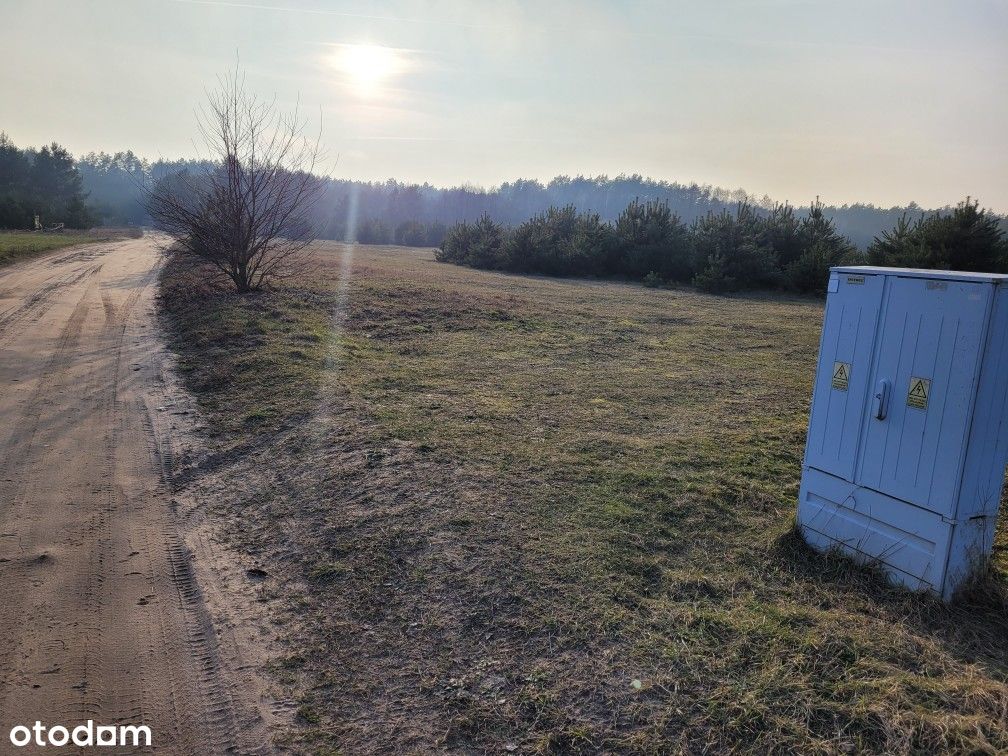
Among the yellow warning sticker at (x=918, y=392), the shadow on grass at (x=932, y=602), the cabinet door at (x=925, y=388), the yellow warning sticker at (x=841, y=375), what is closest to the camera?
the shadow on grass at (x=932, y=602)

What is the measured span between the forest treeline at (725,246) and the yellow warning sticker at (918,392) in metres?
17.8

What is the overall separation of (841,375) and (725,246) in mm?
21377

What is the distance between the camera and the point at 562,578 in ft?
13.6

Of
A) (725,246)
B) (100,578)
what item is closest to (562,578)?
(100,578)

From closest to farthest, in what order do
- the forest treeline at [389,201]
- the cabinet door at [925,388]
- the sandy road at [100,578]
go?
the sandy road at [100,578]
the cabinet door at [925,388]
the forest treeline at [389,201]

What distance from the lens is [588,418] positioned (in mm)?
7465

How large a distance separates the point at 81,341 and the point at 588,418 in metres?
8.72

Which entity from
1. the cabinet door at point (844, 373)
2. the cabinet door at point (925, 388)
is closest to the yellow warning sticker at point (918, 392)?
the cabinet door at point (925, 388)

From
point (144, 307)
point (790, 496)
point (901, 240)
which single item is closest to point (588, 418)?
point (790, 496)

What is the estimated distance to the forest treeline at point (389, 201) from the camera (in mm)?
42719

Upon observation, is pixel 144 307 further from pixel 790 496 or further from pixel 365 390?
pixel 790 496

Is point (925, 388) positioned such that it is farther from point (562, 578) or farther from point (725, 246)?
point (725, 246)

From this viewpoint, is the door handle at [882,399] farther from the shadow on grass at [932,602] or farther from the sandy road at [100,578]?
the sandy road at [100,578]

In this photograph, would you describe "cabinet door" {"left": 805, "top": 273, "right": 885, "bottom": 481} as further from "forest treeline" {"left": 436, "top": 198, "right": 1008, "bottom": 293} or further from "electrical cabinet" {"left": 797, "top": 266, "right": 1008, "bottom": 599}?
"forest treeline" {"left": 436, "top": 198, "right": 1008, "bottom": 293}
